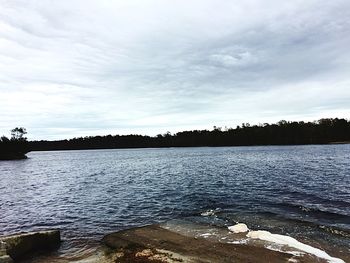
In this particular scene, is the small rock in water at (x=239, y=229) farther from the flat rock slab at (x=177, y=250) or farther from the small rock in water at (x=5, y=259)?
the small rock in water at (x=5, y=259)

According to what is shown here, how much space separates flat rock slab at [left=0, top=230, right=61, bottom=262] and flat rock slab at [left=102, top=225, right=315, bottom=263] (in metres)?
2.88

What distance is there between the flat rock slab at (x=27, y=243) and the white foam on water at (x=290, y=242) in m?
11.0

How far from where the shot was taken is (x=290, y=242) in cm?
1638

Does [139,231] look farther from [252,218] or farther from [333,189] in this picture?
[333,189]

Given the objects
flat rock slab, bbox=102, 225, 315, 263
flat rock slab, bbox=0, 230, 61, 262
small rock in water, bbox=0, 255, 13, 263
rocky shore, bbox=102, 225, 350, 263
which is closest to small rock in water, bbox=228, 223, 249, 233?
rocky shore, bbox=102, 225, 350, 263

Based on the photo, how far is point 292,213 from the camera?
24.1 m

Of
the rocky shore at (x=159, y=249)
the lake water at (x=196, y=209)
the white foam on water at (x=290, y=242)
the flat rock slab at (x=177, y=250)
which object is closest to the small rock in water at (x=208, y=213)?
the lake water at (x=196, y=209)

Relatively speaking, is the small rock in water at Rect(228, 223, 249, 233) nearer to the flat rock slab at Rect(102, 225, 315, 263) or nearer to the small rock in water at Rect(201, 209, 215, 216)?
the flat rock slab at Rect(102, 225, 315, 263)

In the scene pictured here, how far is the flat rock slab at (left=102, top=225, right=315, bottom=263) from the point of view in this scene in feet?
47.3

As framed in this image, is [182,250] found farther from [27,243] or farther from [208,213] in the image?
[208,213]

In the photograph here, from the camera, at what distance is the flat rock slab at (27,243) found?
15.4m

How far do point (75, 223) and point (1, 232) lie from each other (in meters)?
4.95

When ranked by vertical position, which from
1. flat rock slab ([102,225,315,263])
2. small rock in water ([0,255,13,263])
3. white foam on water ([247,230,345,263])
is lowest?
flat rock slab ([102,225,315,263])

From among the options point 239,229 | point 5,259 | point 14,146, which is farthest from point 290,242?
point 14,146
